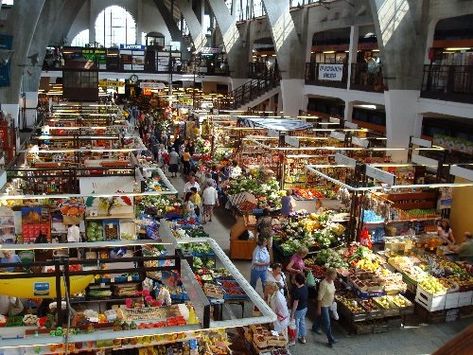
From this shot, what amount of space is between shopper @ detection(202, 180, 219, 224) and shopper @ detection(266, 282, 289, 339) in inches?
255

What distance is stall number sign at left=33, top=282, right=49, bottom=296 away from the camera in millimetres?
4914

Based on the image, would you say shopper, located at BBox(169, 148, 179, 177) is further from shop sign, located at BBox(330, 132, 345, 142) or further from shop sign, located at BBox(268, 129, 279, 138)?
shop sign, located at BBox(330, 132, 345, 142)

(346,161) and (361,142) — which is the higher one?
(361,142)

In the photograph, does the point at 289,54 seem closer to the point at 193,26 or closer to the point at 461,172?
the point at 461,172

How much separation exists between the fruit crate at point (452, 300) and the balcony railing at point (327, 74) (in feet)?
41.0

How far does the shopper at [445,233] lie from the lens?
11445 mm

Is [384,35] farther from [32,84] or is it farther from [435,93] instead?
[32,84]

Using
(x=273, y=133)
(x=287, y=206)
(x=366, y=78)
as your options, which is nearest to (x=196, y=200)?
(x=287, y=206)

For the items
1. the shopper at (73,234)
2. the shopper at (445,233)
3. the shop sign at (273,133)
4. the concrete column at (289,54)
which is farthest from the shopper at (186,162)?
the shopper at (73,234)

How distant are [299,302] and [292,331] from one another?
1.57ft

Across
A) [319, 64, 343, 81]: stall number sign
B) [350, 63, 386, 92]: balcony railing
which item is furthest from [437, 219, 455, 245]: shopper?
[319, 64, 343, 81]: stall number sign

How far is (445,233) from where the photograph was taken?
455 inches

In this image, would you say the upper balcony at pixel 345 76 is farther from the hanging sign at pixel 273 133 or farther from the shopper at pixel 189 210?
the shopper at pixel 189 210

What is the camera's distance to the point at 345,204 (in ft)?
43.4
